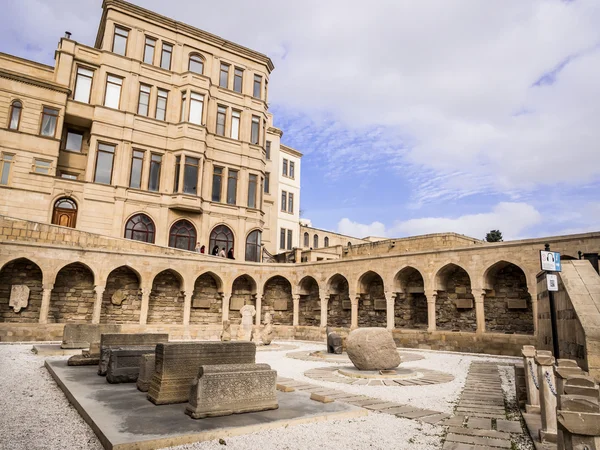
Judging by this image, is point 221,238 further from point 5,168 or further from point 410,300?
point 410,300

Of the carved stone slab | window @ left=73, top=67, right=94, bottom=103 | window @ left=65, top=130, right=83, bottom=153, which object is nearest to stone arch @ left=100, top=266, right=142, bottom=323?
the carved stone slab

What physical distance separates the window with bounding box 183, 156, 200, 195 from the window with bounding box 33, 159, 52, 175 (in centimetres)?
718

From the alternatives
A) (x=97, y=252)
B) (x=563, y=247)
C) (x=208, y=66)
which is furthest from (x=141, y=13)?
(x=563, y=247)

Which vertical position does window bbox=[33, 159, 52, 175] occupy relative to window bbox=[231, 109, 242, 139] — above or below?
below

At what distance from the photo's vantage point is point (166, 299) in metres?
21.5

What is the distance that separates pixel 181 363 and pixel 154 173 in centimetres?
2126

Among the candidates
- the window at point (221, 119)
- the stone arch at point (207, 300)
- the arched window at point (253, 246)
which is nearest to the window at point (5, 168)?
the stone arch at point (207, 300)

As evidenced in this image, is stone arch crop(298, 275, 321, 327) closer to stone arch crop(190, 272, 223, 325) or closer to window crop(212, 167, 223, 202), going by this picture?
stone arch crop(190, 272, 223, 325)

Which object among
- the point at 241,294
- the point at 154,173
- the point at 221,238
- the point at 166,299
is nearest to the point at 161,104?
the point at 154,173

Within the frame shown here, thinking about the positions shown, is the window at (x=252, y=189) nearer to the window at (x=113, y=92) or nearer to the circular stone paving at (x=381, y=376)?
the window at (x=113, y=92)

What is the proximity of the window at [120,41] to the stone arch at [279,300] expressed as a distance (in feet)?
54.6

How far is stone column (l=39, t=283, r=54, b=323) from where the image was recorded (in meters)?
17.3

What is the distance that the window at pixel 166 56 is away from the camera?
2678 cm

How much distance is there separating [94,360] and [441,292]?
1357cm
